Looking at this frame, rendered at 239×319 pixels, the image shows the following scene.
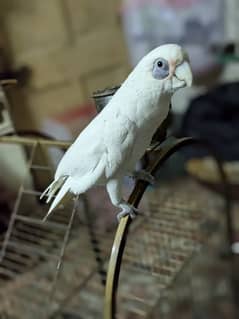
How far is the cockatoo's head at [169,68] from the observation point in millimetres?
541

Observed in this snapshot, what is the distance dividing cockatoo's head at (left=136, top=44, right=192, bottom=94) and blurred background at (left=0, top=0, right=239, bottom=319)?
0.90 m

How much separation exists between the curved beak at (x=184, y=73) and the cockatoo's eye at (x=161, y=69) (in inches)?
0.5

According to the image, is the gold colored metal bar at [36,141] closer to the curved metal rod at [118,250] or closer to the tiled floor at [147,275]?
the curved metal rod at [118,250]

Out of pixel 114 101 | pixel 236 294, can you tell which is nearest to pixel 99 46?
pixel 236 294

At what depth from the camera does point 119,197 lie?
61cm

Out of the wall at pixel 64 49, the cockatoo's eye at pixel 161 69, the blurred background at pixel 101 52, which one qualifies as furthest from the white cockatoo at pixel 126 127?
the wall at pixel 64 49

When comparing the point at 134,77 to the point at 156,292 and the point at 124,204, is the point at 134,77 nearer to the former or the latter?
the point at 124,204

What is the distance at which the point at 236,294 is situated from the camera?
4.07 feet

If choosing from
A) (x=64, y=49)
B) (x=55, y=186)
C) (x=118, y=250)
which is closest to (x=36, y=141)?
(x=55, y=186)

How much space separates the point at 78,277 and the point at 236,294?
1.38 feet

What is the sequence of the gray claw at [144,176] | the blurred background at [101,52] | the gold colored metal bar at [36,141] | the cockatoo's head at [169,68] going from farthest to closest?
the blurred background at [101,52], the gold colored metal bar at [36,141], the gray claw at [144,176], the cockatoo's head at [169,68]

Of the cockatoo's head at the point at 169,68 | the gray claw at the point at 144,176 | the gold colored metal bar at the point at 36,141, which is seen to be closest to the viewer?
the cockatoo's head at the point at 169,68

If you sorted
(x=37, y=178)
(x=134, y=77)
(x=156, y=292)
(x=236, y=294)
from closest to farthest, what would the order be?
(x=134, y=77)
(x=37, y=178)
(x=156, y=292)
(x=236, y=294)

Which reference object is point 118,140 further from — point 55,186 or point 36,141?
point 36,141
